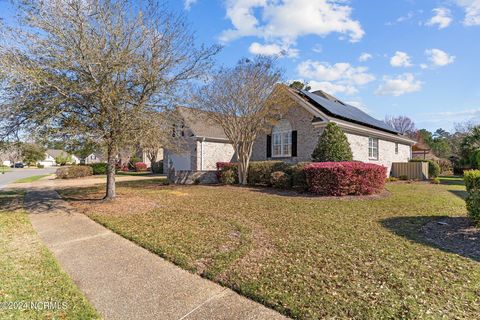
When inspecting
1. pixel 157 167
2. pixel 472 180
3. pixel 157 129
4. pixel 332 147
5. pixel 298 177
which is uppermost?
pixel 157 129

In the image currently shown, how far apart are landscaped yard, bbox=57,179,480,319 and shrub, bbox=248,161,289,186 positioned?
5.32m

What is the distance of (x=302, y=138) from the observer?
16.0 metres

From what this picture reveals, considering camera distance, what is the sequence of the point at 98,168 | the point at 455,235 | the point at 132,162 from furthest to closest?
the point at 132,162
the point at 98,168
the point at 455,235

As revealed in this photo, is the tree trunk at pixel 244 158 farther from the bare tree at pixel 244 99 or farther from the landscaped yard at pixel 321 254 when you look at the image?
the landscaped yard at pixel 321 254

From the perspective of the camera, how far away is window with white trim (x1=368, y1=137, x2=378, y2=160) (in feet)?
57.2

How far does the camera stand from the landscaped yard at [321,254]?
302cm

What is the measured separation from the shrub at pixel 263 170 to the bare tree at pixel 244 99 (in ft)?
1.23

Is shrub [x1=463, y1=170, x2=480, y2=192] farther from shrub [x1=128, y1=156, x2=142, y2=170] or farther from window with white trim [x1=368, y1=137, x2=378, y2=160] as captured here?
shrub [x1=128, y1=156, x2=142, y2=170]

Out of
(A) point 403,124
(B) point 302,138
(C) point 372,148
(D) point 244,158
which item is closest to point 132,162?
(D) point 244,158

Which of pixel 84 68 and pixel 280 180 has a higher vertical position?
pixel 84 68

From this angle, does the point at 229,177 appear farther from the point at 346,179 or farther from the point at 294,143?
the point at 346,179

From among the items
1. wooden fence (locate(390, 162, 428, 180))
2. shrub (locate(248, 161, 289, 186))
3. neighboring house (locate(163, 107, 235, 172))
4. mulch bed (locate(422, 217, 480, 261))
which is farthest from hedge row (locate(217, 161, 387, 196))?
neighboring house (locate(163, 107, 235, 172))

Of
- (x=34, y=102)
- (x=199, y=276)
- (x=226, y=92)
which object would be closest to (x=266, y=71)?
(x=226, y=92)

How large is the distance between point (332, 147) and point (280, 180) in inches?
130
